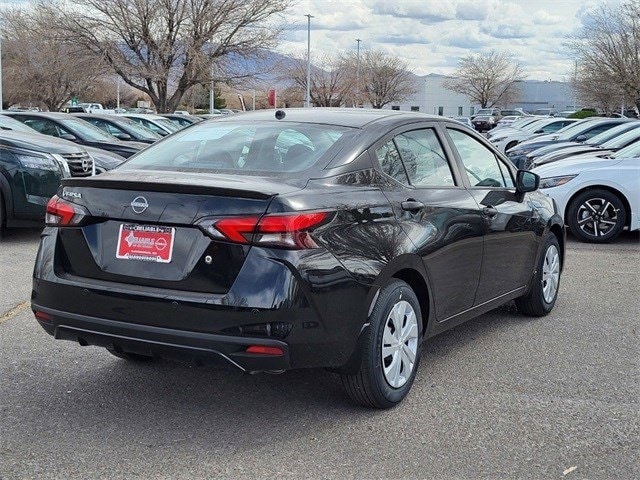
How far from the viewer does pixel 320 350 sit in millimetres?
3980

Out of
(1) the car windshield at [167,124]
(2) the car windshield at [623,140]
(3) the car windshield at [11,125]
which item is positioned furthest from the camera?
(1) the car windshield at [167,124]

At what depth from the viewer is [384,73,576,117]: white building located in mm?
100000

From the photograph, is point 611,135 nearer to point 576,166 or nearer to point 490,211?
point 576,166

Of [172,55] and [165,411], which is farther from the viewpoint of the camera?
[172,55]

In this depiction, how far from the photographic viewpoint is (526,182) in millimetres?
6148

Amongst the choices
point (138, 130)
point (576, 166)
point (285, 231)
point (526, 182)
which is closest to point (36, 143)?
point (526, 182)

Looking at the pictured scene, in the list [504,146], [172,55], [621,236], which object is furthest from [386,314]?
[172,55]

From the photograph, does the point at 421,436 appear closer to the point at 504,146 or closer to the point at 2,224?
the point at 2,224

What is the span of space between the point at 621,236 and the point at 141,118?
14242mm

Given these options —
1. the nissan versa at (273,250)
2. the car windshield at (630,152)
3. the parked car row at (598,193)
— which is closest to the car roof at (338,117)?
the nissan versa at (273,250)

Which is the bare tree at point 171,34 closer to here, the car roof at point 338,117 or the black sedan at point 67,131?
the black sedan at point 67,131

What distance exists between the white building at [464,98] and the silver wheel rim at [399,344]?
93.1 meters

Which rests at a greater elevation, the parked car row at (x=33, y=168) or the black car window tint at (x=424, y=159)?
the black car window tint at (x=424, y=159)

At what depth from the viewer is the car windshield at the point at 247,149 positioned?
4.52m
